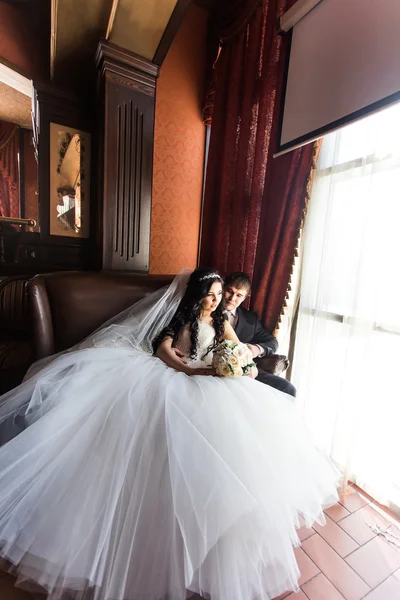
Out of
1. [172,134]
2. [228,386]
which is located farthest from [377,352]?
[172,134]

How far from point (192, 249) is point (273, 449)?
6.57 feet

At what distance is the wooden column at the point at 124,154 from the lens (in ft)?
5.73

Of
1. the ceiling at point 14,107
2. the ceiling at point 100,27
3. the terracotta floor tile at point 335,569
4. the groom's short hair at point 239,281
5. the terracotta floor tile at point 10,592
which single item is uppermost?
the ceiling at point 100,27

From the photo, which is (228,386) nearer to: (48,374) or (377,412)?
(48,374)

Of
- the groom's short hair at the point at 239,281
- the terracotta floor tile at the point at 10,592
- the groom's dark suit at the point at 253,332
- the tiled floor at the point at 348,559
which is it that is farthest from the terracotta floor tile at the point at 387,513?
the terracotta floor tile at the point at 10,592

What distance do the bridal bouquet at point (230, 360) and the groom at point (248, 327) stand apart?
0.45 meters

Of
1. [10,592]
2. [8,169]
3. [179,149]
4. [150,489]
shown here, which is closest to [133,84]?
[179,149]

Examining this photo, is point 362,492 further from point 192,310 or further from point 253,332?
point 192,310

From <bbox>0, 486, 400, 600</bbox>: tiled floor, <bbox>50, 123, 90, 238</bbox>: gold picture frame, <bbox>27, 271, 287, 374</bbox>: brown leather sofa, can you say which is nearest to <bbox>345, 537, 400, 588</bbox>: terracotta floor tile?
<bbox>0, 486, 400, 600</bbox>: tiled floor

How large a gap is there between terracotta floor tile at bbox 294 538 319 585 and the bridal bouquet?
78cm

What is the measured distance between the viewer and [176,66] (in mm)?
2365

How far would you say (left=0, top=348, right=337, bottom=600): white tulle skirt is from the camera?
0.79m

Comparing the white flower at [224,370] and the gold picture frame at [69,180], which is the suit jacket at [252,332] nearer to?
the white flower at [224,370]

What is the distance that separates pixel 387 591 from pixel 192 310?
140cm
